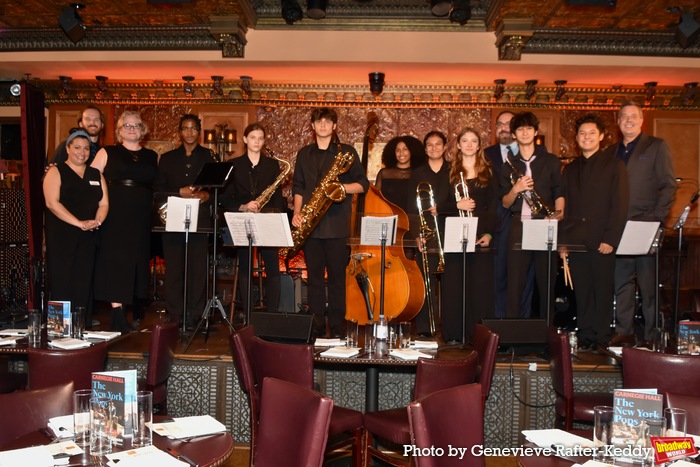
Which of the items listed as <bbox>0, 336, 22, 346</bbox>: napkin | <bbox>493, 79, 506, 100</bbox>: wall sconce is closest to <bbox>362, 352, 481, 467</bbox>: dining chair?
<bbox>0, 336, 22, 346</bbox>: napkin

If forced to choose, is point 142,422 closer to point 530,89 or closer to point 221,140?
point 221,140

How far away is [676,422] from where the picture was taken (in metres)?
2.50

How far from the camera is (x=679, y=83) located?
9.09 metres

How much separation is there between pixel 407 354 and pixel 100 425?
2057mm

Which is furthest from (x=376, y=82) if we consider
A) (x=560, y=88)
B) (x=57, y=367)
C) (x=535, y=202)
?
(x=57, y=367)

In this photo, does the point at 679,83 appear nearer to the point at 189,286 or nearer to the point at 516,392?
the point at 516,392

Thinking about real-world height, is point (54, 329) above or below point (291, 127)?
below

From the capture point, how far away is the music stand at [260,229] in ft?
16.5

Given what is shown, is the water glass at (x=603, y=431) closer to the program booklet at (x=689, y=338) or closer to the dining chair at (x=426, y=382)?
the dining chair at (x=426, y=382)

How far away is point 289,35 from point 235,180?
2982mm

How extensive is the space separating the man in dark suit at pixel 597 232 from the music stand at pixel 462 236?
0.89 meters

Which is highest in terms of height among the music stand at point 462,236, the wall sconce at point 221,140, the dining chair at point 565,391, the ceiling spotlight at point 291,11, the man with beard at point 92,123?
the ceiling spotlight at point 291,11

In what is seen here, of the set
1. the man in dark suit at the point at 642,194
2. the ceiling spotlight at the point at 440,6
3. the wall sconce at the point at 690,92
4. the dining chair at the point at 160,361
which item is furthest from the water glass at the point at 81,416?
the wall sconce at the point at 690,92

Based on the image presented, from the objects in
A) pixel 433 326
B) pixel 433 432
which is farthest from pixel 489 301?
pixel 433 432
